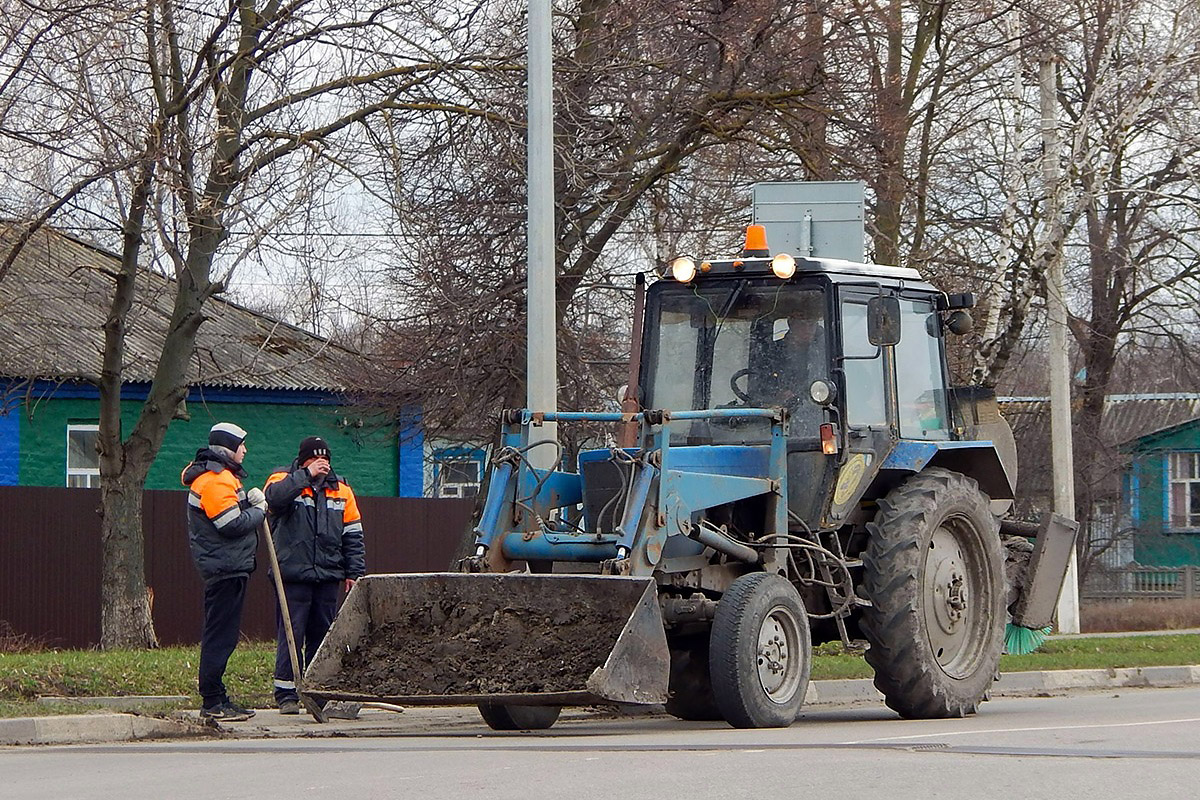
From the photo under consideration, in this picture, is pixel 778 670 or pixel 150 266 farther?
pixel 150 266

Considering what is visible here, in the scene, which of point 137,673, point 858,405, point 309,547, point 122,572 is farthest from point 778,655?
point 122,572

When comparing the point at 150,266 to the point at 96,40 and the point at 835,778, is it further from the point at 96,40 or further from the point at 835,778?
the point at 835,778

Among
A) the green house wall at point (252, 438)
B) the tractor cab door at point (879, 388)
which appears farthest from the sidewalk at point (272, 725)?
the green house wall at point (252, 438)

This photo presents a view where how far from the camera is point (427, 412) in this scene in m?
18.4

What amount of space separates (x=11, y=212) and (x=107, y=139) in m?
1.20

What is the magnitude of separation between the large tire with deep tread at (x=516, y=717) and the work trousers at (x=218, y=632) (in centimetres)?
175

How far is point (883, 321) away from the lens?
10.9 m

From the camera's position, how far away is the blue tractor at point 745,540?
32.5 feet

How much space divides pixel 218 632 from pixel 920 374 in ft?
16.7

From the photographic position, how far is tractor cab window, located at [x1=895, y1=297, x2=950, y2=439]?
11.9 m

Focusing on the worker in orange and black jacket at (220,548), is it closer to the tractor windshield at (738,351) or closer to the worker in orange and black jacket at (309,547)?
the worker in orange and black jacket at (309,547)

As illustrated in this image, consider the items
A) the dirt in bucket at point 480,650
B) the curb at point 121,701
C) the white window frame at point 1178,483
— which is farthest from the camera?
the white window frame at point 1178,483

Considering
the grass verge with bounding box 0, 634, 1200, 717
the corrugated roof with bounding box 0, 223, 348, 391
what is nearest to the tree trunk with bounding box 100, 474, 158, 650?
the corrugated roof with bounding box 0, 223, 348, 391

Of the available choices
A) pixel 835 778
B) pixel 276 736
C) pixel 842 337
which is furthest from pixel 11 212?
pixel 835 778
